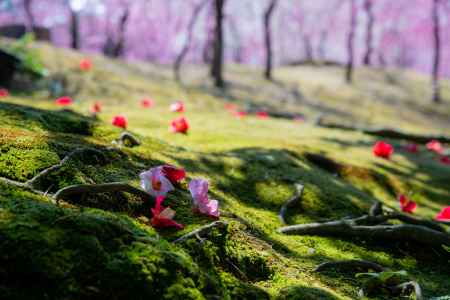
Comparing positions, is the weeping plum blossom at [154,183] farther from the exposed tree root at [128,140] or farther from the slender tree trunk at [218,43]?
the slender tree trunk at [218,43]

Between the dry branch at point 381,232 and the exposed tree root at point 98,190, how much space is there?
4.47 feet

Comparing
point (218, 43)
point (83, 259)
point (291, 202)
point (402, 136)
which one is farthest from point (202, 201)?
point (218, 43)

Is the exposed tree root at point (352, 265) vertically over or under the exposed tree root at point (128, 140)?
under

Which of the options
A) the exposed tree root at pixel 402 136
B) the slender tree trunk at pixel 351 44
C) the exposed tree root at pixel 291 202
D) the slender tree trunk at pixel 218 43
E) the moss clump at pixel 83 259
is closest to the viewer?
the moss clump at pixel 83 259

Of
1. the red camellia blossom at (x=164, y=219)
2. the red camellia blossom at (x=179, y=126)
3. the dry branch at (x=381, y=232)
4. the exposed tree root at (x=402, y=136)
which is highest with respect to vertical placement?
the red camellia blossom at (x=164, y=219)

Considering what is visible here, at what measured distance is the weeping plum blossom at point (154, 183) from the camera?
8.32 feet

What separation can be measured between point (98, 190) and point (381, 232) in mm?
2137

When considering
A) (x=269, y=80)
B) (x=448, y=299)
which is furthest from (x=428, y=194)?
(x=269, y=80)

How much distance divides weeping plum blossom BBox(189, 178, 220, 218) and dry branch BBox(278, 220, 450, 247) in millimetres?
987

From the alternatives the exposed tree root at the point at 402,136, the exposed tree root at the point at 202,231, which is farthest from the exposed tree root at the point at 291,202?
the exposed tree root at the point at 402,136

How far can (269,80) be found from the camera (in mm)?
23203

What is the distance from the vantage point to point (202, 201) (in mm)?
2621

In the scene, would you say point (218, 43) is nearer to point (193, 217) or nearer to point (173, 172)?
point (173, 172)

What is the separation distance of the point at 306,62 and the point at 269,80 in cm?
1151
